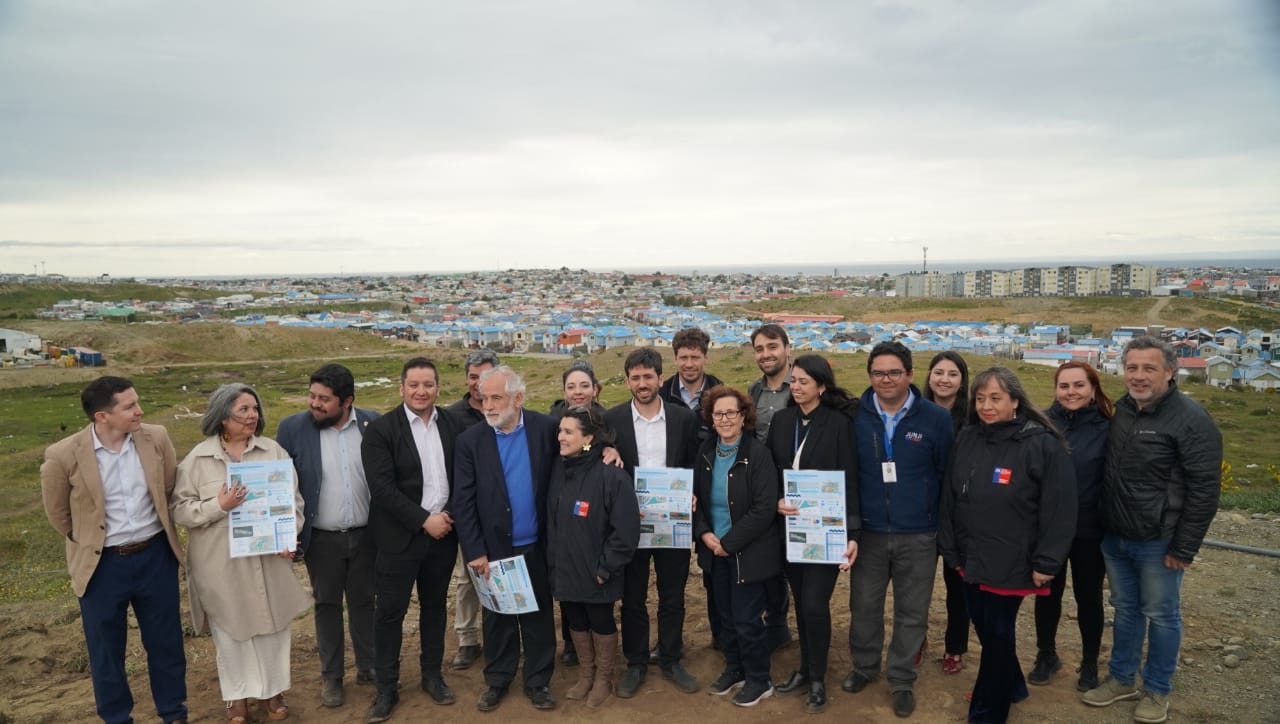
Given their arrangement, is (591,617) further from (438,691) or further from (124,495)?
(124,495)

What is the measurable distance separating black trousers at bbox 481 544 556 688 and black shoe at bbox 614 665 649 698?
45 centimetres

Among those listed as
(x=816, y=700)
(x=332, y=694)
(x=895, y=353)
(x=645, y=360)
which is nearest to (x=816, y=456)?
(x=895, y=353)

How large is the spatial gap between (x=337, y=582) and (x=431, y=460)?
0.98 metres

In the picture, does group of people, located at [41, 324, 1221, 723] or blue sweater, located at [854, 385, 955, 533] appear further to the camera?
blue sweater, located at [854, 385, 955, 533]

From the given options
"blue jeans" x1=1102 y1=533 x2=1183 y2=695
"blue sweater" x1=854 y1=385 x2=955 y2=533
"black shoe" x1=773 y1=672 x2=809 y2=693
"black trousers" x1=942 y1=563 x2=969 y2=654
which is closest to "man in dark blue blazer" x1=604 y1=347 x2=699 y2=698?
"black shoe" x1=773 y1=672 x2=809 y2=693

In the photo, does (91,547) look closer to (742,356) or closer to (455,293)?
(742,356)

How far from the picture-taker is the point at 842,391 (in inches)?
179

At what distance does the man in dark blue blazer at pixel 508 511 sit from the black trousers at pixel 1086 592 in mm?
3051

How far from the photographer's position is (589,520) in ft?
14.3

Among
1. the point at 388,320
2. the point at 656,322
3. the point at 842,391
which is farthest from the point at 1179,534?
the point at 388,320

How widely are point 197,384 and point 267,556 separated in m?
48.2

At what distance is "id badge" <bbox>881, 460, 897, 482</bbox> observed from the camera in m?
4.31

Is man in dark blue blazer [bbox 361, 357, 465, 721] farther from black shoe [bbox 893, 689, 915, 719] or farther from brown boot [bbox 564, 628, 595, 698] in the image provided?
black shoe [bbox 893, 689, 915, 719]

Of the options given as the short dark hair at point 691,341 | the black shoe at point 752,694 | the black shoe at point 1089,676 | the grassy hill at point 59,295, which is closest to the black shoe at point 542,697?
the black shoe at point 752,694
